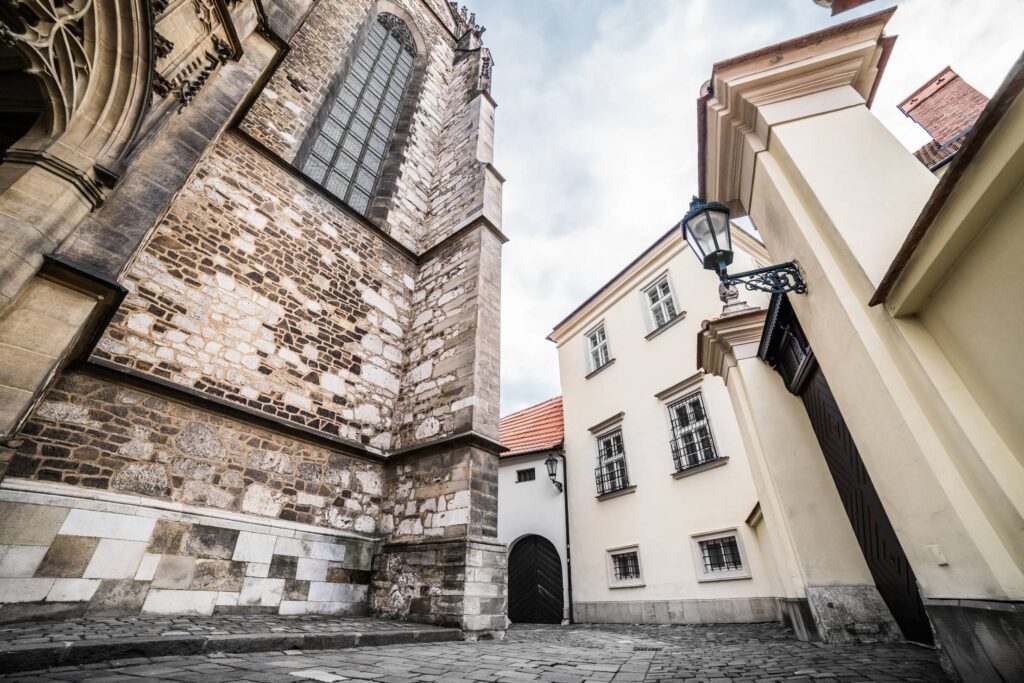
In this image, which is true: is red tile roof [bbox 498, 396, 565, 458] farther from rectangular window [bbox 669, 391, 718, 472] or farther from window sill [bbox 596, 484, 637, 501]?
rectangular window [bbox 669, 391, 718, 472]

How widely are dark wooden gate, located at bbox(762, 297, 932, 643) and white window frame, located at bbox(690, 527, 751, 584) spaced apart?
370 cm

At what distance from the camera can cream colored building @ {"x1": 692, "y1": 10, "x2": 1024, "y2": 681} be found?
201 centimetres

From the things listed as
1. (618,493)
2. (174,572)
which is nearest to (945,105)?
(618,493)

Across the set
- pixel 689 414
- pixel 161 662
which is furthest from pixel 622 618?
pixel 161 662

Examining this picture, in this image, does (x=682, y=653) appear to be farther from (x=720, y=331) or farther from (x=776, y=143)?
(x=776, y=143)

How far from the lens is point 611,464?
10828mm

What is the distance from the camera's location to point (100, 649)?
8.09 feet

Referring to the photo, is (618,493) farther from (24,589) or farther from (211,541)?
(24,589)

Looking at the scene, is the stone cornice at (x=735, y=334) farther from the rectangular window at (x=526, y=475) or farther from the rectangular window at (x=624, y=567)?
the rectangular window at (x=526, y=475)

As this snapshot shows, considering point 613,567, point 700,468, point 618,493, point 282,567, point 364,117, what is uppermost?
point 364,117

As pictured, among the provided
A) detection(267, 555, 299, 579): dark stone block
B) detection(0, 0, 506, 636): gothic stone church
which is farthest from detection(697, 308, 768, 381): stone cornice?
detection(267, 555, 299, 579): dark stone block

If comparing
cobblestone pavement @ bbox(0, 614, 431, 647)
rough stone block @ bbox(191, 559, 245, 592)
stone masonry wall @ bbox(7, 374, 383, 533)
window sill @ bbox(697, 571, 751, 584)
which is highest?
stone masonry wall @ bbox(7, 374, 383, 533)

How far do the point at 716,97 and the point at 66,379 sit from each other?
6.81 m

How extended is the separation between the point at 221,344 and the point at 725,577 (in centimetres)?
912
